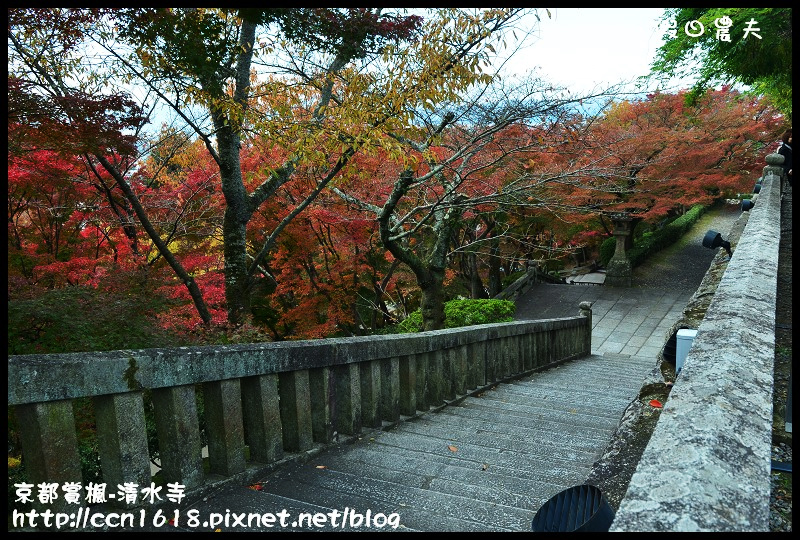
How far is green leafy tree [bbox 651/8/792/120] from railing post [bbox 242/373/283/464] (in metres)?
7.56

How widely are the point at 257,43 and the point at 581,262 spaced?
24.2 metres

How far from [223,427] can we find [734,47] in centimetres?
1074

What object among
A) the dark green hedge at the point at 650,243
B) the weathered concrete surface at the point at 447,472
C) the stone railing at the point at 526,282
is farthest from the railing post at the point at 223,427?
the dark green hedge at the point at 650,243

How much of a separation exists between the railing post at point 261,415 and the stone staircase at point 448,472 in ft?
0.49

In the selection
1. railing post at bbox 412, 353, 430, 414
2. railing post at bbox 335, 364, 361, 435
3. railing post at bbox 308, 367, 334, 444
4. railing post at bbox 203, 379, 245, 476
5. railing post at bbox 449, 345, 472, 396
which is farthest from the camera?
railing post at bbox 449, 345, 472, 396

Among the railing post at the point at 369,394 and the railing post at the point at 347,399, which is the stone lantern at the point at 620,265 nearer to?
the railing post at the point at 369,394

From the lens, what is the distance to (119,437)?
244 cm

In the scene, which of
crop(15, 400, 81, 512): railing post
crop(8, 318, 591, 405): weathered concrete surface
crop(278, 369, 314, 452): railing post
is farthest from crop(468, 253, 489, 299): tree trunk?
crop(15, 400, 81, 512): railing post

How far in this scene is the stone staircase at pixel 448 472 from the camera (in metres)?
2.68

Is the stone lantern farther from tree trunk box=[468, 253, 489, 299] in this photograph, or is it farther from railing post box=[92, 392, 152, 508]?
railing post box=[92, 392, 152, 508]

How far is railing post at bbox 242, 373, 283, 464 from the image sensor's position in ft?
10.4

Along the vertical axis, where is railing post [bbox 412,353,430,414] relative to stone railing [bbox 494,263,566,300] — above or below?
above

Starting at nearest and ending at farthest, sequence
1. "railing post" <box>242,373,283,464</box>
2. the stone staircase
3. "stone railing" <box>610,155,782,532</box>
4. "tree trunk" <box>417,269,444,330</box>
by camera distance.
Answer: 1. "stone railing" <box>610,155,782,532</box>
2. the stone staircase
3. "railing post" <box>242,373,283,464</box>
4. "tree trunk" <box>417,269,444,330</box>

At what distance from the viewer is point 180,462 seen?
2.70 m
